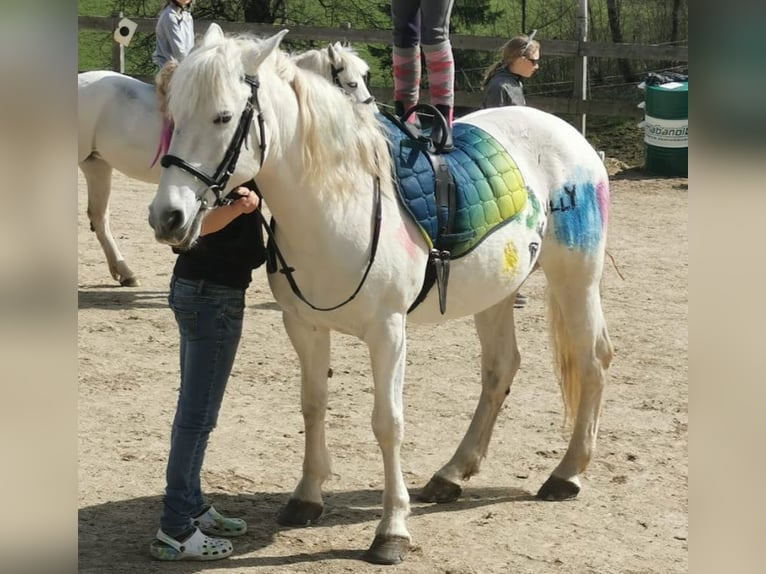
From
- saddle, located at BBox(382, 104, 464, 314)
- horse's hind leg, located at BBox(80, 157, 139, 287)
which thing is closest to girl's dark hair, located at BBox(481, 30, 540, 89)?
horse's hind leg, located at BBox(80, 157, 139, 287)

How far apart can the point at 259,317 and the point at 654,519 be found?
366cm

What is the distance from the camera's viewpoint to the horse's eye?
3.15 meters

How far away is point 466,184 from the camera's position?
13.3 ft

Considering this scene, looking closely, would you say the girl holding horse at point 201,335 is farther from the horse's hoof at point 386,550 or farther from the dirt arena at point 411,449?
the horse's hoof at point 386,550

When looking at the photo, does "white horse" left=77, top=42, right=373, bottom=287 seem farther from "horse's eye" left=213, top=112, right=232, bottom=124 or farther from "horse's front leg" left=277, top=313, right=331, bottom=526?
"horse's eye" left=213, top=112, right=232, bottom=124

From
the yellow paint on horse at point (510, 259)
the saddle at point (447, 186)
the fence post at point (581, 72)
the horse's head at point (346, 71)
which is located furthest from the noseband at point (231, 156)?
the fence post at point (581, 72)

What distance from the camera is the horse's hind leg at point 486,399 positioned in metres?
4.53

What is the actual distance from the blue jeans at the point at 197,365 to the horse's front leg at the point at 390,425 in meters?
0.50

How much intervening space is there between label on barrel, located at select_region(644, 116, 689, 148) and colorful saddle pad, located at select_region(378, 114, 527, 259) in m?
9.12

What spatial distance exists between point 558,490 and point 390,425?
3.68ft

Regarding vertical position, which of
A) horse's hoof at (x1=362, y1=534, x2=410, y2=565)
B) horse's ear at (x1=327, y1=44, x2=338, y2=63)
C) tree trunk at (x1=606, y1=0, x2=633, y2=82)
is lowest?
horse's hoof at (x1=362, y1=534, x2=410, y2=565)

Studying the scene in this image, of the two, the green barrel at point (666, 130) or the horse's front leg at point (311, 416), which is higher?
the green barrel at point (666, 130)
